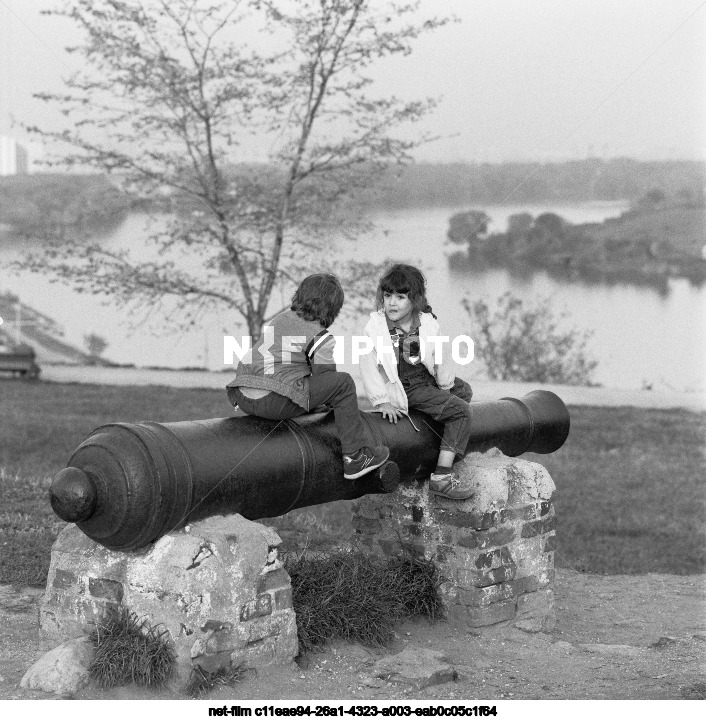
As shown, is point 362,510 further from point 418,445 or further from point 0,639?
point 0,639

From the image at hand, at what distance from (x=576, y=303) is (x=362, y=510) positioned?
11487mm

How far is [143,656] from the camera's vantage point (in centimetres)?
409

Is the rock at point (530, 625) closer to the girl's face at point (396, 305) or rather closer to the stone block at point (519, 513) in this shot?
the stone block at point (519, 513)

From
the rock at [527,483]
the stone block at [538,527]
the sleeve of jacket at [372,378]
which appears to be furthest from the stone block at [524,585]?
the sleeve of jacket at [372,378]

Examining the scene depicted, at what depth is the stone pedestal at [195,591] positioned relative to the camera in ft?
13.6

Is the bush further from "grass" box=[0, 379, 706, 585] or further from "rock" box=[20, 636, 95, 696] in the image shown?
"rock" box=[20, 636, 95, 696]

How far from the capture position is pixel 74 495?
4.05 metres

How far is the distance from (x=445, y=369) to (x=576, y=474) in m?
6.20

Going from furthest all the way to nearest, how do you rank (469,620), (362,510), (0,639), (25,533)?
1. (25,533)
2. (362,510)
3. (469,620)
4. (0,639)

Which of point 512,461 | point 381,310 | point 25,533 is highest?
point 381,310

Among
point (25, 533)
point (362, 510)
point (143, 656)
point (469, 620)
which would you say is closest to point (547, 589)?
point (469, 620)

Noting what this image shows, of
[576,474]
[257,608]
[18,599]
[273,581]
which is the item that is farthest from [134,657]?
[576,474]

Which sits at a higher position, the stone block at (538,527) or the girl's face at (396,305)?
the girl's face at (396,305)

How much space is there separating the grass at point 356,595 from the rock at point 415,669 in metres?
0.22
